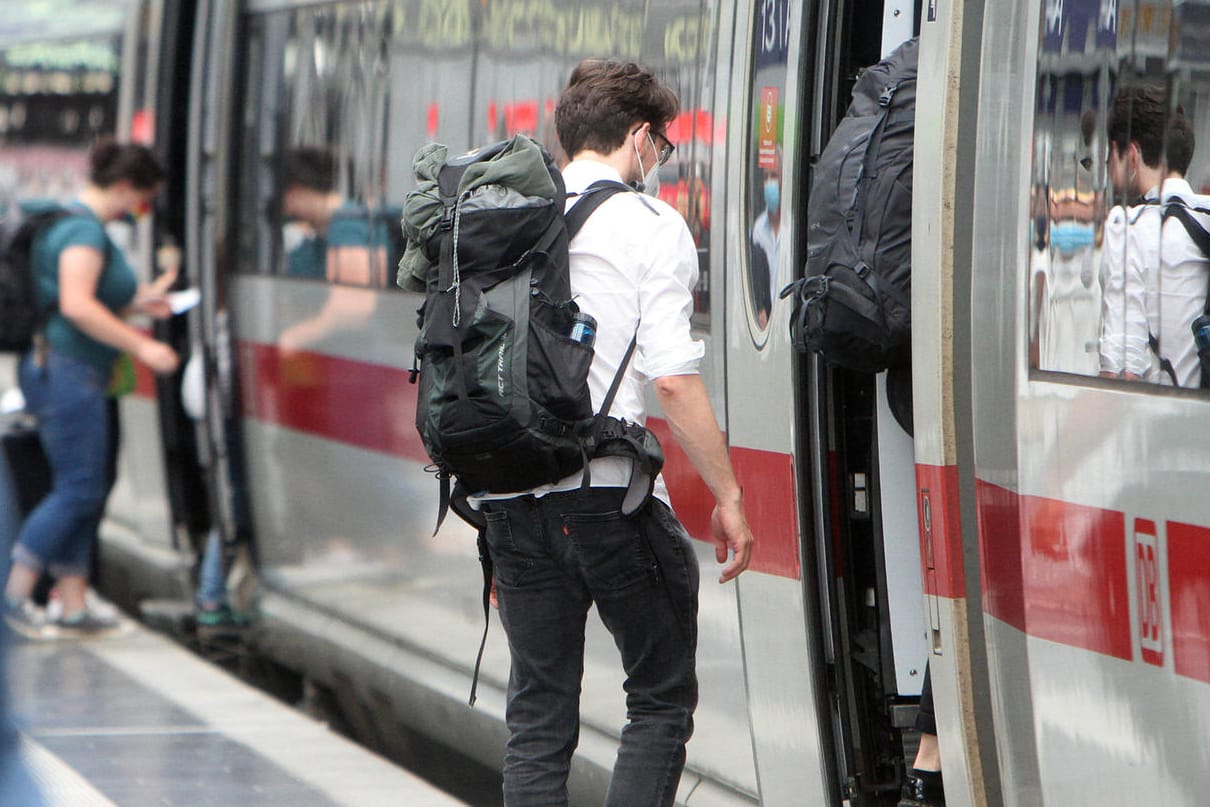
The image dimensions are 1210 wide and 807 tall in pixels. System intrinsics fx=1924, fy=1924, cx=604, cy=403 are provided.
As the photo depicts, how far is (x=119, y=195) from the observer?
25.4 feet

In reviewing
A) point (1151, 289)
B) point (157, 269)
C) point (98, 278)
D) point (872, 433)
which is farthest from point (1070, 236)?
point (157, 269)

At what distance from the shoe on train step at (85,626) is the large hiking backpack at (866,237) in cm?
497

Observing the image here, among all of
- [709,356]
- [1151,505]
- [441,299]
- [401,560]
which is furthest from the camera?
[401,560]

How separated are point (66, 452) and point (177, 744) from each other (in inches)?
79.4

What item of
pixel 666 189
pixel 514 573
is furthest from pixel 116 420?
pixel 514 573

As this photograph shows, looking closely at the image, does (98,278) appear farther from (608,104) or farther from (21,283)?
(608,104)

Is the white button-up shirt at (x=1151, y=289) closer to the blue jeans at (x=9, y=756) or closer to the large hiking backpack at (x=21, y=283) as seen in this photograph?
the blue jeans at (x=9, y=756)

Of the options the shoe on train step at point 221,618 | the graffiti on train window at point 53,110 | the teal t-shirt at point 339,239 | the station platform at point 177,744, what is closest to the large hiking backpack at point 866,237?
the station platform at point 177,744

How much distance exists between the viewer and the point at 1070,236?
333 centimetres

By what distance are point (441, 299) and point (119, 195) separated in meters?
4.42

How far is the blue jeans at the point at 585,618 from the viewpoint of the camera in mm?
3838

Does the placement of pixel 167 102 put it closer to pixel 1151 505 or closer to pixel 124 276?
pixel 124 276

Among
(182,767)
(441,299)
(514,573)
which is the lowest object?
(182,767)

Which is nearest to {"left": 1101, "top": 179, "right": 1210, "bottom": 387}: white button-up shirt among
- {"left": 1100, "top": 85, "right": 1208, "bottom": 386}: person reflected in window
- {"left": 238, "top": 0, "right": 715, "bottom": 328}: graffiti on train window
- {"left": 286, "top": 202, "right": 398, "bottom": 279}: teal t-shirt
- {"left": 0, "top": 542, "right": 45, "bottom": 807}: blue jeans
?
{"left": 1100, "top": 85, "right": 1208, "bottom": 386}: person reflected in window
